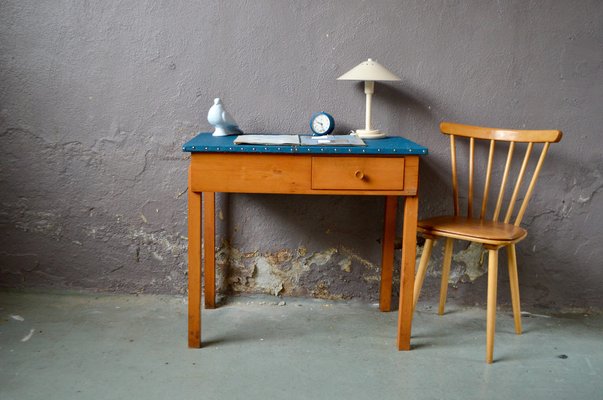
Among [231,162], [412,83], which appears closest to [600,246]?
[412,83]

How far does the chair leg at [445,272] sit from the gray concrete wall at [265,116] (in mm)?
108

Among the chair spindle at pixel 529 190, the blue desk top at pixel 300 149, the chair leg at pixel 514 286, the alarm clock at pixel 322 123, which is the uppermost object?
A: the alarm clock at pixel 322 123

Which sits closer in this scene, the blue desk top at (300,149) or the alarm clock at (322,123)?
the blue desk top at (300,149)

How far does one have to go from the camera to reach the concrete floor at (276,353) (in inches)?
85.6

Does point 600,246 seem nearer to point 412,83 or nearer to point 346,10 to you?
point 412,83

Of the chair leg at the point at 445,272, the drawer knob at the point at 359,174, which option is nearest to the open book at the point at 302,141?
the drawer knob at the point at 359,174

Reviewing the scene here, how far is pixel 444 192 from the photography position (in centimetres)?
298

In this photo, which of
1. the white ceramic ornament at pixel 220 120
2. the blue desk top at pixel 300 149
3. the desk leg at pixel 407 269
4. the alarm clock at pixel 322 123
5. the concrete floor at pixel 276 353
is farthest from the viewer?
the alarm clock at pixel 322 123

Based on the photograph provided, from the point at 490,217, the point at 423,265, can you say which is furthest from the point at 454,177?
the point at 423,265

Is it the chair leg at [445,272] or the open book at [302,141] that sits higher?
the open book at [302,141]

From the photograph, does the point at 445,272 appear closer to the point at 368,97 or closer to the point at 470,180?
the point at 470,180

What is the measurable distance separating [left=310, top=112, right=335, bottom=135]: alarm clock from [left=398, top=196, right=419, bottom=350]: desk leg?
1.74ft

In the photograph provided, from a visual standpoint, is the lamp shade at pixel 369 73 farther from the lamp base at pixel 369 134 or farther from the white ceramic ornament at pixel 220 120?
the white ceramic ornament at pixel 220 120

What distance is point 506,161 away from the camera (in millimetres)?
2920
